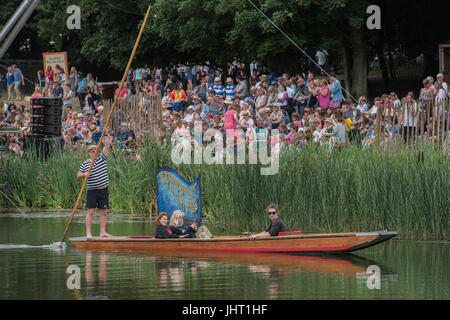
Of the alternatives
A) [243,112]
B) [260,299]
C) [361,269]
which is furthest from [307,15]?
[260,299]

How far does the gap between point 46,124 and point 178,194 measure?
25.9 ft

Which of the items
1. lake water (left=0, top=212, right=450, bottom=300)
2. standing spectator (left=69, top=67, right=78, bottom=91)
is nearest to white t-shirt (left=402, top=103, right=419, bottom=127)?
lake water (left=0, top=212, right=450, bottom=300)

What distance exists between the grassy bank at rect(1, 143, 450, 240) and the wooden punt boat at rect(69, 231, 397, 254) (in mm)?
1936

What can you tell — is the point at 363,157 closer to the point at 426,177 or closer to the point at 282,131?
the point at 426,177

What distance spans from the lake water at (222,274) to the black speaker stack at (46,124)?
7729 millimetres

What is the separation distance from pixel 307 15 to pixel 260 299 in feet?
62.8

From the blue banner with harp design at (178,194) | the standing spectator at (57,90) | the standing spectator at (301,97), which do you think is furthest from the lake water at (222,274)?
the standing spectator at (57,90)

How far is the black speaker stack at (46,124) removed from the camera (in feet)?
86.3

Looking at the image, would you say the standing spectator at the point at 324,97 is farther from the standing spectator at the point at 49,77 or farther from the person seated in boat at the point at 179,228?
the standing spectator at the point at 49,77

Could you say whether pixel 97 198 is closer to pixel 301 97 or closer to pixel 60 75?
pixel 301 97

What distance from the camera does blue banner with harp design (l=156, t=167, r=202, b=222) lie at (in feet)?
63.9

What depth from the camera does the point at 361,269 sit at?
48.4ft

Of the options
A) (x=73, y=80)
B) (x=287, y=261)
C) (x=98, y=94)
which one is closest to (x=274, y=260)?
(x=287, y=261)

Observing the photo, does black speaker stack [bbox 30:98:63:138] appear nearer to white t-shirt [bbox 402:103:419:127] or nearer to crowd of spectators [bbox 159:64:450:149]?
crowd of spectators [bbox 159:64:450:149]
